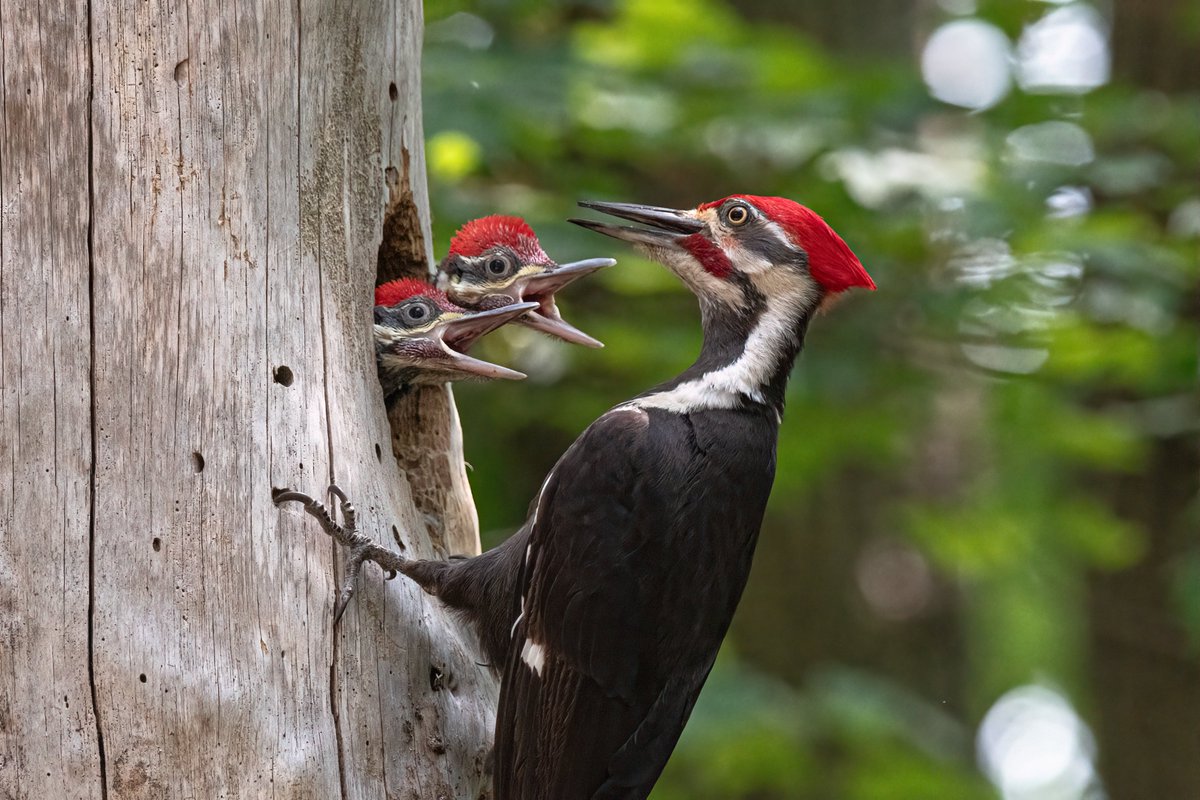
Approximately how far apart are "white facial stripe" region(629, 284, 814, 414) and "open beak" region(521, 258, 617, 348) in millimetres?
448

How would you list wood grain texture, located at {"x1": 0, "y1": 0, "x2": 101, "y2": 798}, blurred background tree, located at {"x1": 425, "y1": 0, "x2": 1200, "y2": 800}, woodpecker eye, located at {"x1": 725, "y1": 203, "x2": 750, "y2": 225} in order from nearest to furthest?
1. wood grain texture, located at {"x1": 0, "y1": 0, "x2": 101, "y2": 798}
2. woodpecker eye, located at {"x1": 725, "y1": 203, "x2": 750, "y2": 225}
3. blurred background tree, located at {"x1": 425, "y1": 0, "x2": 1200, "y2": 800}

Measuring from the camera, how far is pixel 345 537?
2467 millimetres

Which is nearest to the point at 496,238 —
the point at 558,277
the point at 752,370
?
the point at 558,277

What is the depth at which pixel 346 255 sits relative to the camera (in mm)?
2658

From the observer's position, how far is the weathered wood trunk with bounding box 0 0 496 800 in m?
2.20

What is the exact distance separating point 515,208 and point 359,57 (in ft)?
5.55

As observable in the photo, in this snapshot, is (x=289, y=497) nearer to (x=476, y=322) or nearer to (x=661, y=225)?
(x=476, y=322)

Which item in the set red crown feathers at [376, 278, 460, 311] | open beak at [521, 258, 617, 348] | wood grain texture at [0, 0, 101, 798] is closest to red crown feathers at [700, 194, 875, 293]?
open beak at [521, 258, 617, 348]

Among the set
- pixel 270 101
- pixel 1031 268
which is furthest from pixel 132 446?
pixel 1031 268

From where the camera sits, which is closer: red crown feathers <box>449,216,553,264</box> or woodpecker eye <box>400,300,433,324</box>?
woodpecker eye <box>400,300,433,324</box>

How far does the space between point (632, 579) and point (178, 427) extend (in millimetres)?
987

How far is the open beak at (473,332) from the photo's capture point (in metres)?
3.15

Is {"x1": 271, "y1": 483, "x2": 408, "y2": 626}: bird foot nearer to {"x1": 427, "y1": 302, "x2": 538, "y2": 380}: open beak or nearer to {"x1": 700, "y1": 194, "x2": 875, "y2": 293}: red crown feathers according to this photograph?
{"x1": 427, "y1": 302, "x2": 538, "y2": 380}: open beak

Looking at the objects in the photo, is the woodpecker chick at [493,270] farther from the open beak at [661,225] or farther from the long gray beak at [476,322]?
the open beak at [661,225]
